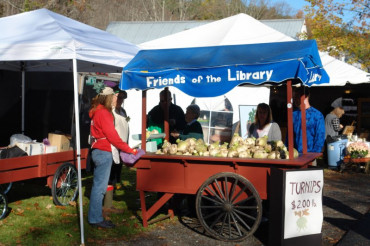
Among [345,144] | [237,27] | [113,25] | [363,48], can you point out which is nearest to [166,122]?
[237,27]

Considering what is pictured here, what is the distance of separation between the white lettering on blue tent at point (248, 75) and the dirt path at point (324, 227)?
214 cm

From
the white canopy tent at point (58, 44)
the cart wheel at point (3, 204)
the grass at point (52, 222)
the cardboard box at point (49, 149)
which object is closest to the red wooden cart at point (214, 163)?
the grass at point (52, 222)

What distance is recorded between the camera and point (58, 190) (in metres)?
8.37

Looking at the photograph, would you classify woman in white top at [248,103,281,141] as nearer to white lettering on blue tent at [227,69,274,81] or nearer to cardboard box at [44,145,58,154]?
white lettering on blue tent at [227,69,274,81]

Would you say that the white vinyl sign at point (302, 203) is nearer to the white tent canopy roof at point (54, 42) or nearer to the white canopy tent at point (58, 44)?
the white canopy tent at point (58, 44)

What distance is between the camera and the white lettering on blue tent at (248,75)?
618cm

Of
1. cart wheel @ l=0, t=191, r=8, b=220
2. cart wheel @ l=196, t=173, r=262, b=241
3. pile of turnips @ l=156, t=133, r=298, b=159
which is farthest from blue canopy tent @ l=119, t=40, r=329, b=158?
cart wheel @ l=0, t=191, r=8, b=220

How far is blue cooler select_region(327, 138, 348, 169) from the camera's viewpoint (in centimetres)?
1344

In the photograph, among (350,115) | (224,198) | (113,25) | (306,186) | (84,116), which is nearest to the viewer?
(306,186)

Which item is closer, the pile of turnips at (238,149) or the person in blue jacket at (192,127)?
the pile of turnips at (238,149)

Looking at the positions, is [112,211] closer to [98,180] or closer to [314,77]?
[98,180]

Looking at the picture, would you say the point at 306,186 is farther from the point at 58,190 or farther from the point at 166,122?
the point at 58,190

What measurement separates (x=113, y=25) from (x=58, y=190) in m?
26.2

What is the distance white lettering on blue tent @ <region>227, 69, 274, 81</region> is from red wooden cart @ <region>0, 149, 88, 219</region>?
11.5 feet
